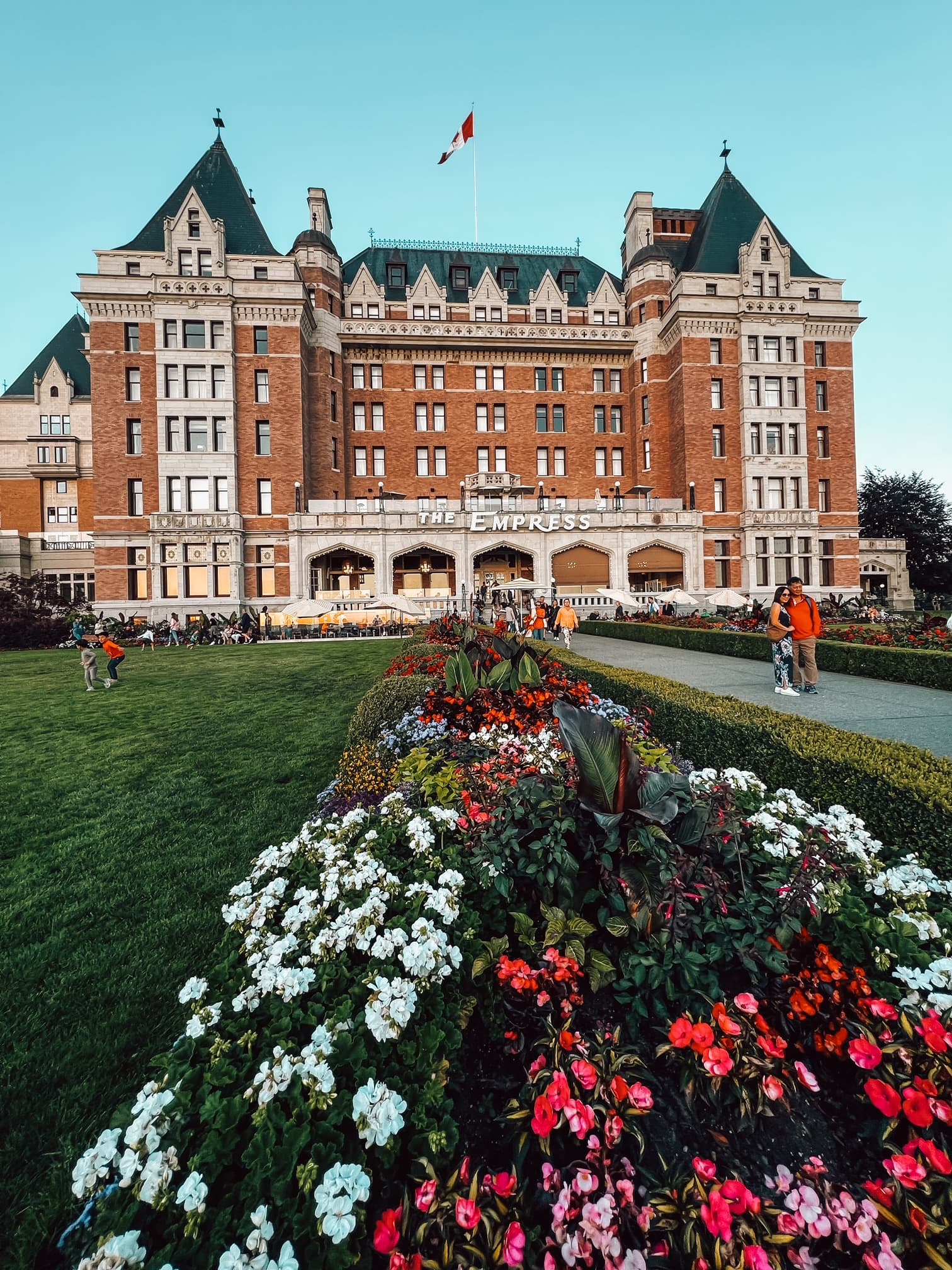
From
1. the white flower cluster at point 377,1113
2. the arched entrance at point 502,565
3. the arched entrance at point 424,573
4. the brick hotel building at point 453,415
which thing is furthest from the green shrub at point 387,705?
the arched entrance at point 502,565

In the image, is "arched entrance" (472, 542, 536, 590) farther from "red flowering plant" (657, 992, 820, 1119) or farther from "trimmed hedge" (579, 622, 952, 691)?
"red flowering plant" (657, 992, 820, 1119)

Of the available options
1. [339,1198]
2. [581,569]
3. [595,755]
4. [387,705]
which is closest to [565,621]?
[387,705]

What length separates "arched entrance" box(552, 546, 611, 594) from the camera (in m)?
33.7

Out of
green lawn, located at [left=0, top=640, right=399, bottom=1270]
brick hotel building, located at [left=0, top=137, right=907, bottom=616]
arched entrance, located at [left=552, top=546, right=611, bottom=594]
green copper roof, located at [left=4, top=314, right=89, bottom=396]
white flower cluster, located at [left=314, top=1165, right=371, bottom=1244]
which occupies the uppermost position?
green copper roof, located at [left=4, top=314, right=89, bottom=396]

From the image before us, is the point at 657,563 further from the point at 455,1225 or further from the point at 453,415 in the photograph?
the point at 455,1225

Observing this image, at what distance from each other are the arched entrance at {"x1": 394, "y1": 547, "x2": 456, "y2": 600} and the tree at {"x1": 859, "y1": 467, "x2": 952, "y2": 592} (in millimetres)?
33528

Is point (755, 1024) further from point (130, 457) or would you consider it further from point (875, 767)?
point (130, 457)

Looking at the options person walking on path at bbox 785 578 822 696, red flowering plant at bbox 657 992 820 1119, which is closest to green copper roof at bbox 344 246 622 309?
person walking on path at bbox 785 578 822 696

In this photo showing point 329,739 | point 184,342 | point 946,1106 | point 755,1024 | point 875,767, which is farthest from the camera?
point 184,342

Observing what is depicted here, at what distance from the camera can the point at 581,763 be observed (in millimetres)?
2611

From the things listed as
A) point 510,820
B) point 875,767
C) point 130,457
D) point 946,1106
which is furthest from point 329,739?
point 130,457

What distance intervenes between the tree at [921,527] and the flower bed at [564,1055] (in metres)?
52.1

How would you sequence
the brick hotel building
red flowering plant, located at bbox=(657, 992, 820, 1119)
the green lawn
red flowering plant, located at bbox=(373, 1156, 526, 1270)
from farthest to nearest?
the brick hotel building → the green lawn → red flowering plant, located at bbox=(657, 992, 820, 1119) → red flowering plant, located at bbox=(373, 1156, 526, 1270)

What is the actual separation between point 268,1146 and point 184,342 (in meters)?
39.4
